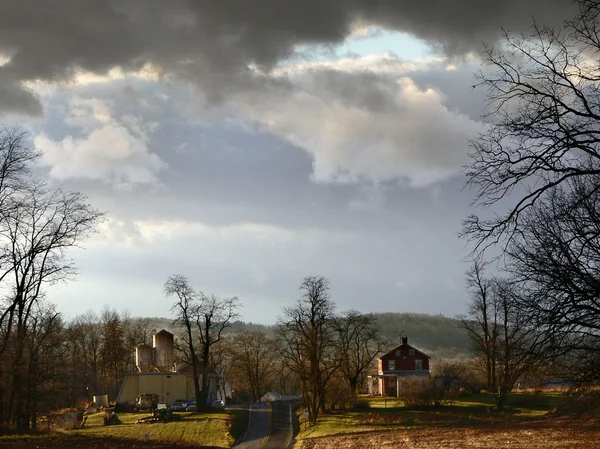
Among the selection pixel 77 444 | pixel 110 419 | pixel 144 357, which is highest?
pixel 144 357

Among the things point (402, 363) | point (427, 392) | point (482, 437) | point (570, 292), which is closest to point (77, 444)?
point (570, 292)

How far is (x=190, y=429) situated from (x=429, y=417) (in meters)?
20.5

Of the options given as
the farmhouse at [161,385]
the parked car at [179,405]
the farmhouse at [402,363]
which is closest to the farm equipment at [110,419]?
the parked car at [179,405]

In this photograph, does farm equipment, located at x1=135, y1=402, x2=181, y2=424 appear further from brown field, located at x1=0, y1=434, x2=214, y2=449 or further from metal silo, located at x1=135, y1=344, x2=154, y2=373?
brown field, located at x1=0, y1=434, x2=214, y2=449

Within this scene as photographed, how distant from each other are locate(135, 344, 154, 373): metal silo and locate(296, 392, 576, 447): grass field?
4114cm

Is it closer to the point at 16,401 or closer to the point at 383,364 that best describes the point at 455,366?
the point at 383,364

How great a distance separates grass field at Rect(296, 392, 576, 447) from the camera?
2007 inches

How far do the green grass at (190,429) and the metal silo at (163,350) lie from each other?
29.0 meters

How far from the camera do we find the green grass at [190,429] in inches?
2165

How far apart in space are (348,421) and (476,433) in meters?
17.4

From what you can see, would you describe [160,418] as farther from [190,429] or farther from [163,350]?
[163,350]

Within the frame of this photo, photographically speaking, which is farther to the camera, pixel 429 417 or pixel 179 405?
pixel 179 405

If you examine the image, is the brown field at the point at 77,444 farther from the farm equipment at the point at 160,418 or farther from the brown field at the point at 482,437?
the farm equipment at the point at 160,418

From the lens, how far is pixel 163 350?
101 m
